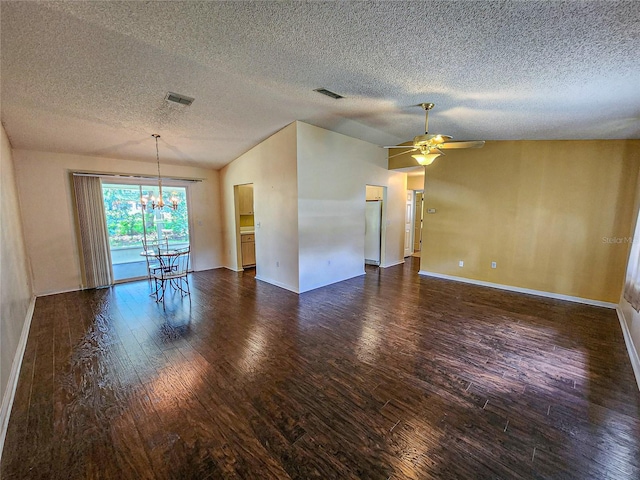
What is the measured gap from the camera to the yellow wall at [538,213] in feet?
13.2

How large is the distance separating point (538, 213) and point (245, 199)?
616 centimetres

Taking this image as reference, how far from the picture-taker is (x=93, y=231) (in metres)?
5.12

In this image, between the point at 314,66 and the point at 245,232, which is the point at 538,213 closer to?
the point at 314,66

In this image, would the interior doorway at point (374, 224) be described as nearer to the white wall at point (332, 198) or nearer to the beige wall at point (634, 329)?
the white wall at point (332, 198)

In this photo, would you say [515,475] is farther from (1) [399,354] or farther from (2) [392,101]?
(2) [392,101]

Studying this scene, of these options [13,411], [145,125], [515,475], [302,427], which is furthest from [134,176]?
[515,475]

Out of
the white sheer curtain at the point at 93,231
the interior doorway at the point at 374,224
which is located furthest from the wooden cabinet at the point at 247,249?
the interior doorway at the point at 374,224

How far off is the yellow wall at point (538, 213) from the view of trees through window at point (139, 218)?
586 cm

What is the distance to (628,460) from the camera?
1.62 m

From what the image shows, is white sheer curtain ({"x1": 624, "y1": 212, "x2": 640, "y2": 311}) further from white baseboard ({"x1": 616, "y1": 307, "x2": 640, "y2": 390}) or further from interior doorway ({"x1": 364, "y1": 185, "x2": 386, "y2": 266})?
interior doorway ({"x1": 364, "y1": 185, "x2": 386, "y2": 266})

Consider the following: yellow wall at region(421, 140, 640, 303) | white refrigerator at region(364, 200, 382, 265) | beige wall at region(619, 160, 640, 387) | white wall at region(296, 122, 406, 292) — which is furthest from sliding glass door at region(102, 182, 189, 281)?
beige wall at region(619, 160, 640, 387)

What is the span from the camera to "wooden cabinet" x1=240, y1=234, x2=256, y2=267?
664 centimetres

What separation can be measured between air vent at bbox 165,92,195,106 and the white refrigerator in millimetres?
4643

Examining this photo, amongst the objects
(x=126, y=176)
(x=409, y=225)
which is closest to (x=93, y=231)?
(x=126, y=176)
